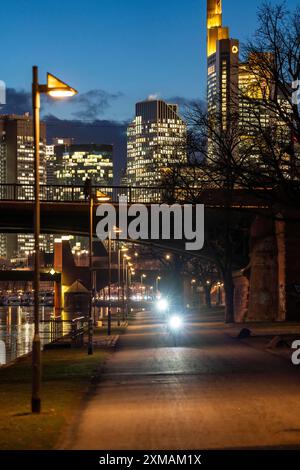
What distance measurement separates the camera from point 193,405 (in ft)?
61.0

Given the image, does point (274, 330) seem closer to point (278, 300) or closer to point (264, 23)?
point (278, 300)

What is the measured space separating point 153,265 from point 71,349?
156910mm

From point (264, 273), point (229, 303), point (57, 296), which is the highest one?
point (264, 273)

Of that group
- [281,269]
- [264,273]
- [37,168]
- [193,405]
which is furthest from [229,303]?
[37,168]

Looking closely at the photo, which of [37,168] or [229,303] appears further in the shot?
[229,303]

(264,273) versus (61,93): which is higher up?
(61,93)

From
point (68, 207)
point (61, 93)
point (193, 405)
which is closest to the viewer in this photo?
point (61, 93)

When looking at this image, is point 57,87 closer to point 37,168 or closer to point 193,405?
point 37,168

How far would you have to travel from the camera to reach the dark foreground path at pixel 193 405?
14062 mm

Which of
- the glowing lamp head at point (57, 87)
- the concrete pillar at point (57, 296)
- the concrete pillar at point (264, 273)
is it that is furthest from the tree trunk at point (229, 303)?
the concrete pillar at point (57, 296)

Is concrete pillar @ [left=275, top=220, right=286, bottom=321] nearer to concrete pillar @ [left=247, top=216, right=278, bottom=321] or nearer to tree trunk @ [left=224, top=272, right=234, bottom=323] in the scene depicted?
concrete pillar @ [left=247, top=216, right=278, bottom=321]

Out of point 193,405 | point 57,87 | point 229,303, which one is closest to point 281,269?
point 229,303

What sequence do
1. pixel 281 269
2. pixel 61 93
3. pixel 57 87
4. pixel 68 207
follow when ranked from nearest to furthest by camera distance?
pixel 57 87, pixel 61 93, pixel 281 269, pixel 68 207
